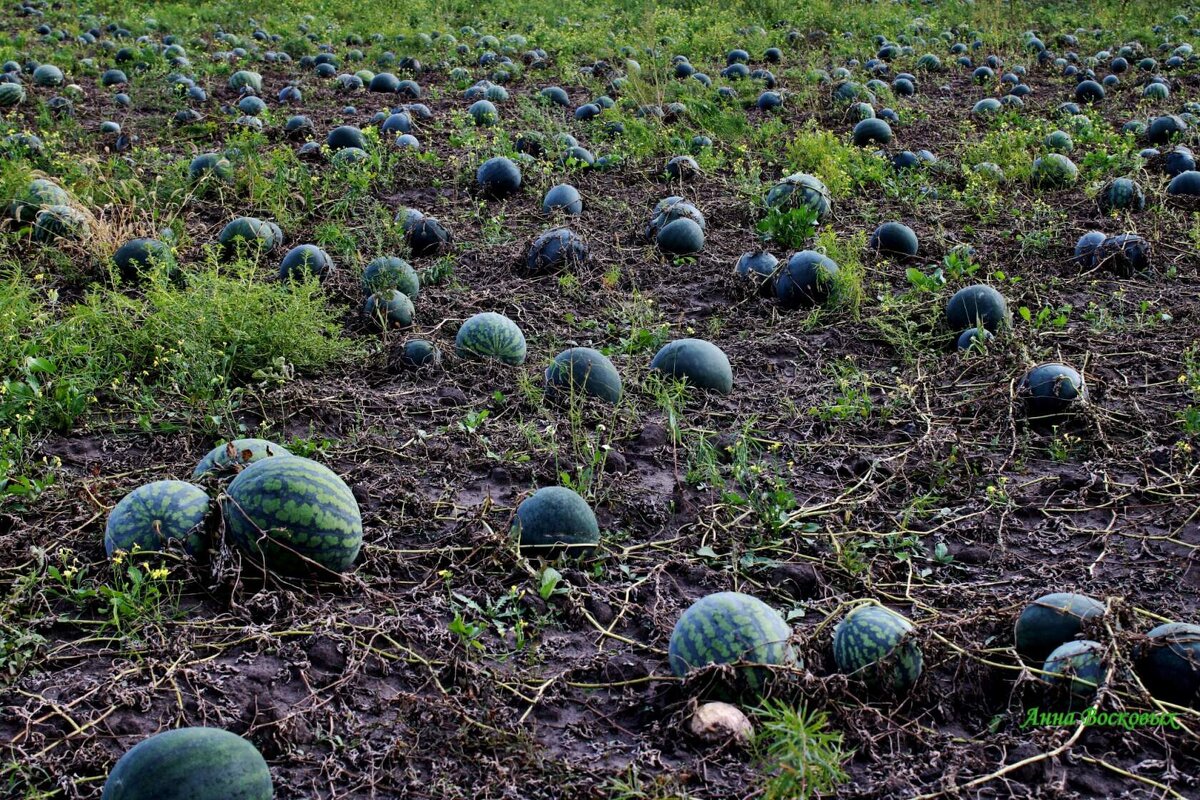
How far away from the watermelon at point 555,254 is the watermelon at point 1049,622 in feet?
14.1

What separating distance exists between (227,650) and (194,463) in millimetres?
1420

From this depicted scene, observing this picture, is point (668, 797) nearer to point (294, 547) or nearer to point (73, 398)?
point (294, 547)

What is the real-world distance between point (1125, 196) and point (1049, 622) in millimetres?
5671

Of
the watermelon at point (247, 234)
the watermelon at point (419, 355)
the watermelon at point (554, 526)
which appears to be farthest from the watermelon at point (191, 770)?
the watermelon at point (247, 234)

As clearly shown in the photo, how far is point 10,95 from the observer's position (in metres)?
11.1

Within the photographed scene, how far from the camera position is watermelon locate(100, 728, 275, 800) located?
2.70 meters

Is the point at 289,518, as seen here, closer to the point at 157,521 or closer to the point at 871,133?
the point at 157,521

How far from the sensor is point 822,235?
23.5 feet

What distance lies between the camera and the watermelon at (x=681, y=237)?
7508 millimetres

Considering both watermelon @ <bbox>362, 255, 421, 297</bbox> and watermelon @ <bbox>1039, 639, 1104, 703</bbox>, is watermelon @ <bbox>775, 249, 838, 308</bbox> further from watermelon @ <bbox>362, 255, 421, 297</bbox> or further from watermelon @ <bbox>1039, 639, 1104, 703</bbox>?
watermelon @ <bbox>1039, 639, 1104, 703</bbox>

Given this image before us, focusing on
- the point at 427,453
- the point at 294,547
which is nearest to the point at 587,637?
the point at 294,547

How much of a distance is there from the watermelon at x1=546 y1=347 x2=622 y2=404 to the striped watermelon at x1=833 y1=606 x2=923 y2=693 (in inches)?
86.9

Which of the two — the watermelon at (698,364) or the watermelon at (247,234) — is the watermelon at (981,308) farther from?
the watermelon at (247,234)

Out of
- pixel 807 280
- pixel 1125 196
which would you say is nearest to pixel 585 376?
pixel 807 280
